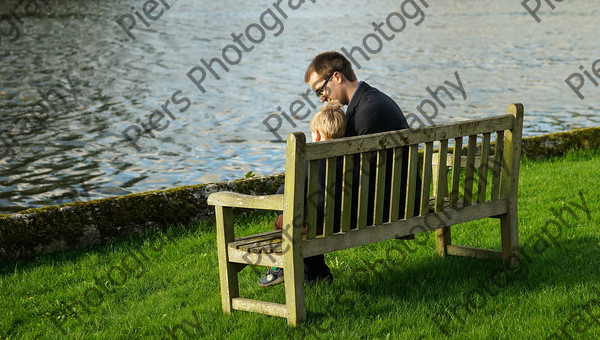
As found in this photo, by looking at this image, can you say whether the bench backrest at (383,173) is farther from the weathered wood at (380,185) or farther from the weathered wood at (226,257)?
the weathered wood at (226,257)

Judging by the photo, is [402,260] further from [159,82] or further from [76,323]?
[159,82]

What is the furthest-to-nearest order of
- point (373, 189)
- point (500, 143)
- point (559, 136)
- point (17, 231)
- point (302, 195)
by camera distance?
point (559, 136) → point (17, 231) → point (500, 143) → point (373, 189) → point (302, 195)

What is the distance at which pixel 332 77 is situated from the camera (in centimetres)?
519

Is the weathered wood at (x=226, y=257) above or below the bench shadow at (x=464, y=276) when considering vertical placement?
above

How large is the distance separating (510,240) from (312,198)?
1894 mm

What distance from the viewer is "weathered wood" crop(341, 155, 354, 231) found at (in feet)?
15.0

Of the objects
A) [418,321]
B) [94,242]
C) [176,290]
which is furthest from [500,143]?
[94,242]

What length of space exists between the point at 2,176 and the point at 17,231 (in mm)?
5158

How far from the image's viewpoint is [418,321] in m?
4.60

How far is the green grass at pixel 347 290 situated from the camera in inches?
179

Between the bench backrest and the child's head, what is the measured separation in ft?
0.55
